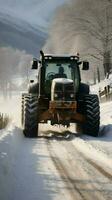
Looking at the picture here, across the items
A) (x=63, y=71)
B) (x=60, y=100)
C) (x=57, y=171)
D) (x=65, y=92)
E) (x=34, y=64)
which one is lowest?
(x=57, y=171)

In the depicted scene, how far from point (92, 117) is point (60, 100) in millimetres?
1181

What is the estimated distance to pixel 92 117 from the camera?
1811 cm

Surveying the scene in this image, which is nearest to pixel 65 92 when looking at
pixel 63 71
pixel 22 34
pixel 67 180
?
pixel 63 71

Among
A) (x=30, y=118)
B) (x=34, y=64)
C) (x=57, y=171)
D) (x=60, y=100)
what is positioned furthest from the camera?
(x=34, y=64)

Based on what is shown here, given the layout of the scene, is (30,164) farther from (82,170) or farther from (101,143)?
(101,143)

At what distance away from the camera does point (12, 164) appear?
10.6 meters

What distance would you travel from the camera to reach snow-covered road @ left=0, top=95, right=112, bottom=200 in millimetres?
8320

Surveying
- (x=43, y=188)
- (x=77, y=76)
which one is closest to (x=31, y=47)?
(x=77, y=76)

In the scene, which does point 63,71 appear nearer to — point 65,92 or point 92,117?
point 65,92

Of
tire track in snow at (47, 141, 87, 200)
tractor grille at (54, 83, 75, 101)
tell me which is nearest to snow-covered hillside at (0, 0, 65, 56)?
tractor grille at (54, 83, 75, 101)

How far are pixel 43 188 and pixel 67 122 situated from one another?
9400mm

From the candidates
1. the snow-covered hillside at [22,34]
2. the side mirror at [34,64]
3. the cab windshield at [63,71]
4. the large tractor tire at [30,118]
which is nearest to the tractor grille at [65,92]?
the large tractor tire at [30,118]

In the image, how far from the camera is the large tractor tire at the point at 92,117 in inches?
712

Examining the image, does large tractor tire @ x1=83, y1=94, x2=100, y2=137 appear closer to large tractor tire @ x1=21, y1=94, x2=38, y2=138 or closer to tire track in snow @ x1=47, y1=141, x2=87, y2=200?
large tractor tire @ x1=21, y1=94, x2=38, y2=138
